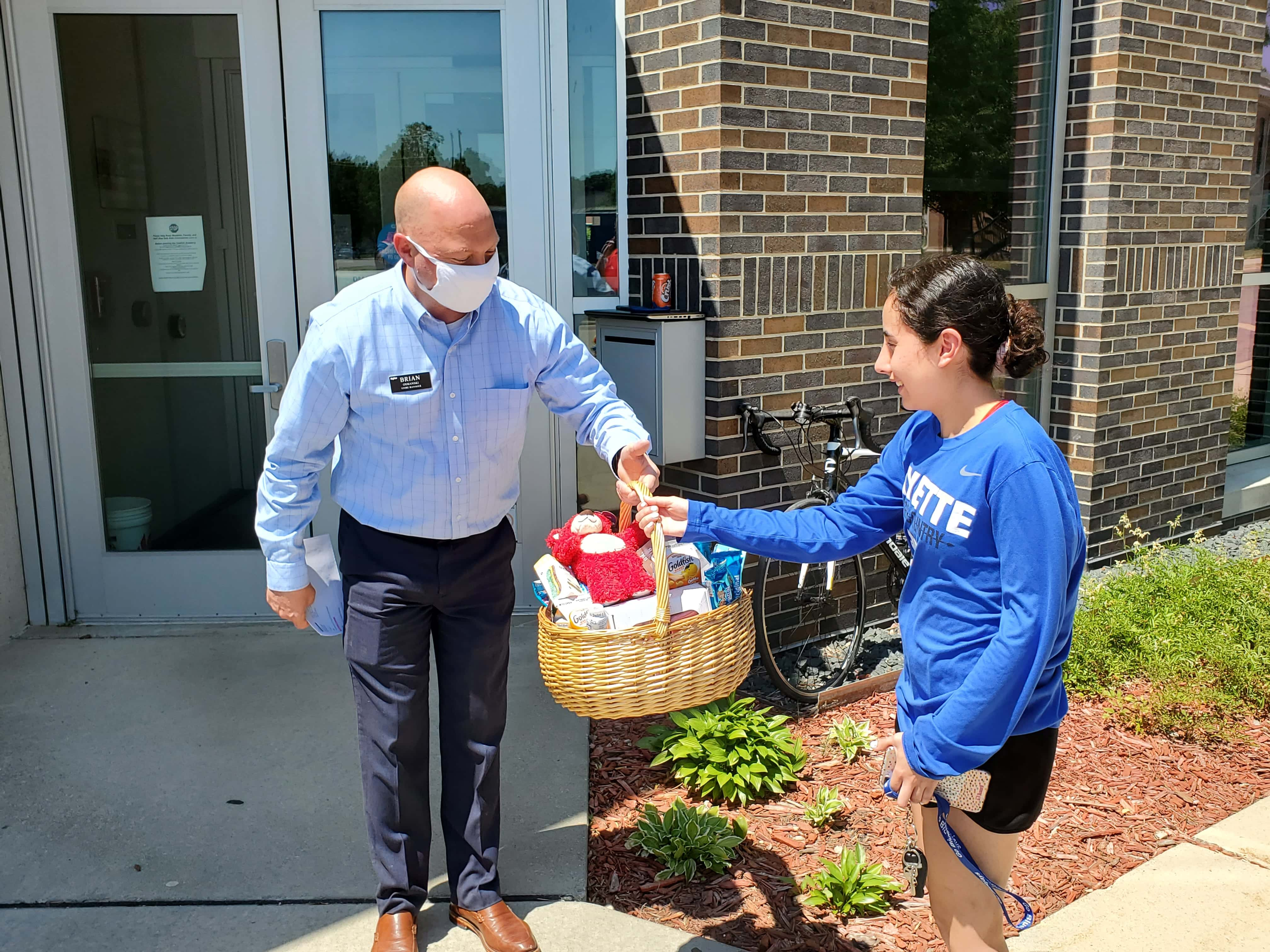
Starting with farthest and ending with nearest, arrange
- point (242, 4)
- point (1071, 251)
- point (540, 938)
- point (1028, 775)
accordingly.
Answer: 1. point (1071, 251)
2. point (242, 4)
3. point (540, 938)
4. point (1028, 775)

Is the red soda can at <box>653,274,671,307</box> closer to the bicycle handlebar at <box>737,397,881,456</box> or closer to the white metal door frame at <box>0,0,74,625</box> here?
Answer: the bicycle handlebar at <box>737,397,881,456</box>

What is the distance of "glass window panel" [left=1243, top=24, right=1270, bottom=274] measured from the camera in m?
7.63

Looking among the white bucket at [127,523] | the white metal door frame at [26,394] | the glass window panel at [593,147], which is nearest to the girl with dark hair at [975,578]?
the glass window panel at [593,147]

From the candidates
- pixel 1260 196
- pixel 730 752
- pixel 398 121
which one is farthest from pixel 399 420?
pixel 1260 196

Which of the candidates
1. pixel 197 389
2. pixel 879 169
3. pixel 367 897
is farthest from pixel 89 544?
pixel 879 169

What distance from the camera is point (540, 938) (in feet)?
10.0

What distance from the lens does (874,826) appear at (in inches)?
147

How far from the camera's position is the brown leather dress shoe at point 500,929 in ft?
9.67

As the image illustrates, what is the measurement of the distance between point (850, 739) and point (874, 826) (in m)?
0.49

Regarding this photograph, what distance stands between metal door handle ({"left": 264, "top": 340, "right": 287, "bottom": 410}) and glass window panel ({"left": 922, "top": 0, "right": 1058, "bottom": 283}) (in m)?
3.21

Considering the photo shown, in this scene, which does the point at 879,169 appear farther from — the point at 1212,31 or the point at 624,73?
the point at 1212,31

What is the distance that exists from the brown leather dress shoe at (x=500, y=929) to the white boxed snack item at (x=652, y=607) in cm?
88

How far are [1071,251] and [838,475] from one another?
268 cm

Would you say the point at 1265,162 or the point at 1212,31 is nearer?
the point at 1212,31
